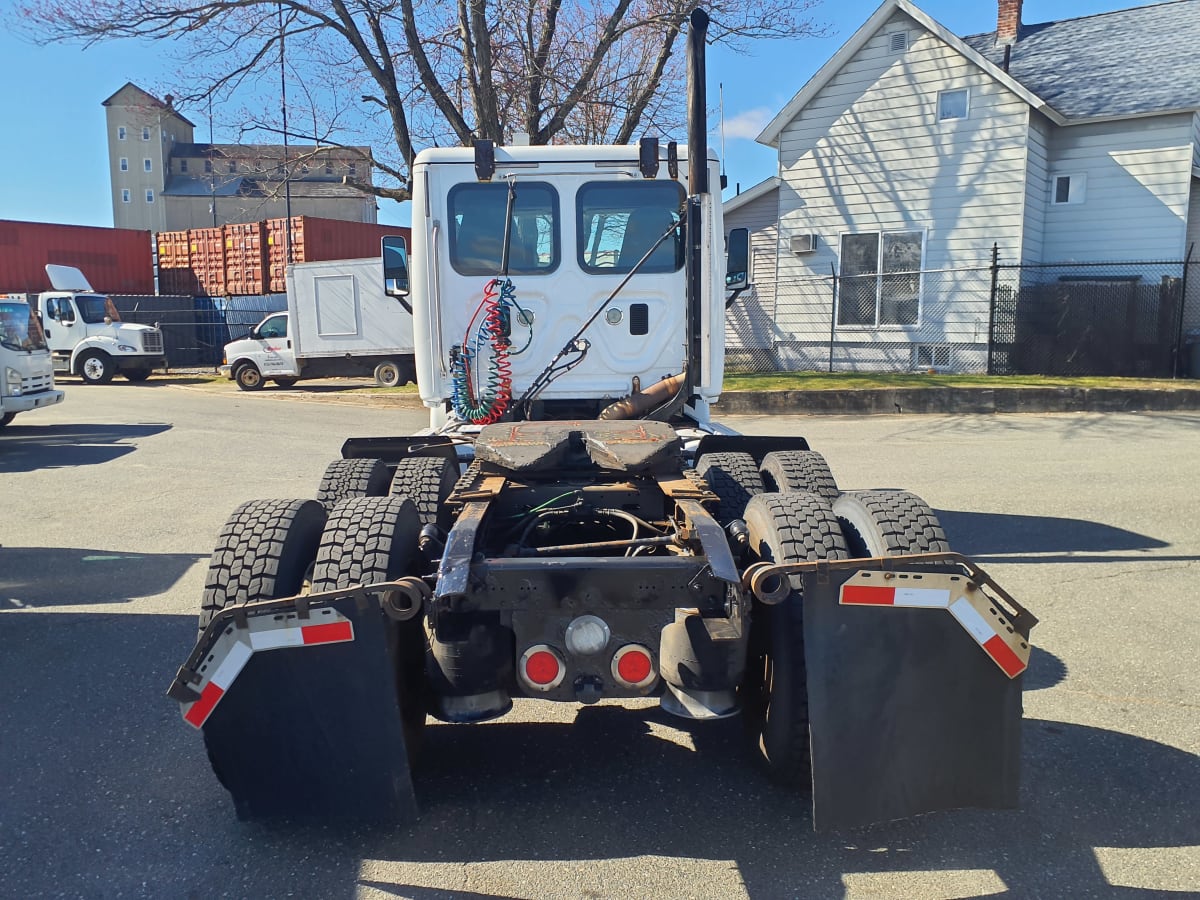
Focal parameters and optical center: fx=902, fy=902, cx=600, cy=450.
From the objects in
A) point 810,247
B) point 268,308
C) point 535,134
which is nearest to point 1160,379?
point 810,247

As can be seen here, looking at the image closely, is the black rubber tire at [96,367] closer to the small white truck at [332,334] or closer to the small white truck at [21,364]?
the small white truck at [332,334]

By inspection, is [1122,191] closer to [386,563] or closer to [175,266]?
[386,563]

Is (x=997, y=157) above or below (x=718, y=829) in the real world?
above

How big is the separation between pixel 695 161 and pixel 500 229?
1540 mm

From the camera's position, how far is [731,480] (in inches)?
180

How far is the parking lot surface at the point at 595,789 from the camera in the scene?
281cm

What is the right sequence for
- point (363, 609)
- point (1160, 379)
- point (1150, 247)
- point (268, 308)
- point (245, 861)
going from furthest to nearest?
point (268, 308) → point (1150, 247) → point (1160, 379) → point (245, 861) → point (363, 609)

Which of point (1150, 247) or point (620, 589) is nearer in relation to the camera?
point (620, 589)

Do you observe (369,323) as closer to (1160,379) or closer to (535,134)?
(535,134)

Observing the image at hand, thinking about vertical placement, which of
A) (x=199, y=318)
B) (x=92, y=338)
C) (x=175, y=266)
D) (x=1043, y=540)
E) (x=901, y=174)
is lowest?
(x=1043, y=540)

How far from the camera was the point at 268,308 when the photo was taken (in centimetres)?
2900

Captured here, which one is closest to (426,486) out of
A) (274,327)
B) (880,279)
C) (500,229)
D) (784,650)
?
(784,650)

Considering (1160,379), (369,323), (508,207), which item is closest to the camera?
(508,207)

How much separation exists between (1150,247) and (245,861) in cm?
1928
